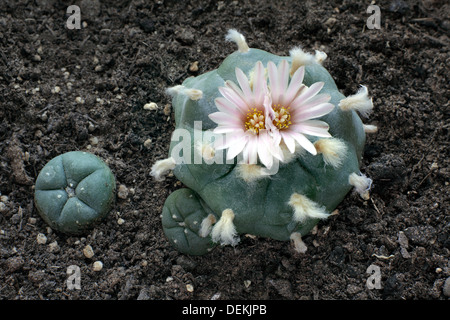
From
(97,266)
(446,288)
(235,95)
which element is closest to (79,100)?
(97,266)

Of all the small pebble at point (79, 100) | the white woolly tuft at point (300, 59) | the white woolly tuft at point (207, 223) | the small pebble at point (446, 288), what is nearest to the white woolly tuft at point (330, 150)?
the white woolly tuft at point (300, 59)

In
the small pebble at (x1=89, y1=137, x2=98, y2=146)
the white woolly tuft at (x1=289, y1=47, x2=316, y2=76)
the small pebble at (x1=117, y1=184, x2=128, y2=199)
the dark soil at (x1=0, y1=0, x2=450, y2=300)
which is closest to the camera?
the white woolly tuft at (x1=289, y1=47, x2=316, y2=76)

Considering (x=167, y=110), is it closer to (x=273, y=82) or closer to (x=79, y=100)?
(x=79, y=100)

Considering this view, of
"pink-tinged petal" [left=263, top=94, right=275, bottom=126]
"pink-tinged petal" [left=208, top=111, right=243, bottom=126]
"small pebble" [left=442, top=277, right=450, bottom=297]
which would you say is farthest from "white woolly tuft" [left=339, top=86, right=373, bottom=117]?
"small pebble" [left=442, top=277, right=450, bottom=297]

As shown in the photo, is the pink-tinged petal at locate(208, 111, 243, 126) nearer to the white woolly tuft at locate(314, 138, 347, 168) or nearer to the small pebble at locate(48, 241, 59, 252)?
the white woolly tuft at locate(314, 138, 347, 168)

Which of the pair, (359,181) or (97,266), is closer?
(359,181)

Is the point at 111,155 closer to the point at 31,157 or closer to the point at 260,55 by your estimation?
the point at 31,157
